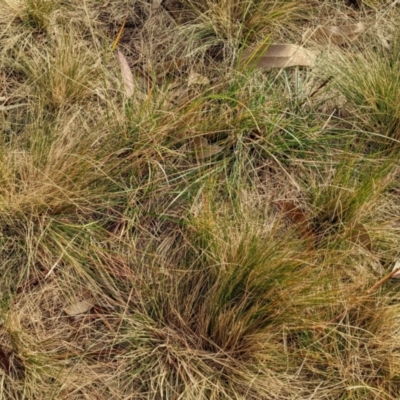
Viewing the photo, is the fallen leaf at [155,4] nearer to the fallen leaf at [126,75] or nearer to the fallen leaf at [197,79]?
the fallen leaf at [126,75]

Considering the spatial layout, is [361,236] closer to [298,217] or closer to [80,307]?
[298,217]

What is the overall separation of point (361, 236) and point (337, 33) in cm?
94

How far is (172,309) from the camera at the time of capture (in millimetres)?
2029

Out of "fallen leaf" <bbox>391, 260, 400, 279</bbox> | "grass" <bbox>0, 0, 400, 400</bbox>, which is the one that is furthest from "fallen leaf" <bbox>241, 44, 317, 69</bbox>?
"fallen leaf" <bbox>391, 260, 400, 279</bbox>

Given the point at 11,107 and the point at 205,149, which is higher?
the point at 11,107

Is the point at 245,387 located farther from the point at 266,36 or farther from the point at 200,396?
the point at 266,36

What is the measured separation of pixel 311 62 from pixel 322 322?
1056mm

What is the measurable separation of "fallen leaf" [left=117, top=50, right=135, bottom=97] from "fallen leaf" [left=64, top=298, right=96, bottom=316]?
777 millimetres

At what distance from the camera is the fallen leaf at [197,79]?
2510mm

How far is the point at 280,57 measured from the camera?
2.59 metres

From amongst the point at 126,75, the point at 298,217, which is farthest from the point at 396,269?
the point at 126,75

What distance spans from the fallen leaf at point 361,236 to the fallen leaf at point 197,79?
0.76 metres

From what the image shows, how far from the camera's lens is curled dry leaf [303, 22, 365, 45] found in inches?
107

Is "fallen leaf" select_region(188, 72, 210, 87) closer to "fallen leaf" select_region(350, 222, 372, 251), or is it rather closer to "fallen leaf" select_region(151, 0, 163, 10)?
"fallen leaf" select_region(151, 0, 163, 10)
